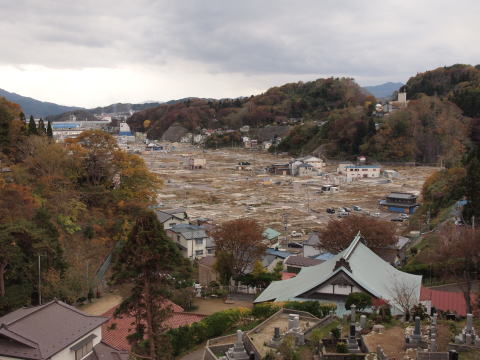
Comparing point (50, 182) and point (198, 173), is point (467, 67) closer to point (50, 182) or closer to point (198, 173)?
point (198, 173)

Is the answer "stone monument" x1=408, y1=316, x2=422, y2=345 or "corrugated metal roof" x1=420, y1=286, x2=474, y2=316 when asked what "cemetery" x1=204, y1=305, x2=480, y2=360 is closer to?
"stone monument" x1=408, y1=316, x2=422, y2=345

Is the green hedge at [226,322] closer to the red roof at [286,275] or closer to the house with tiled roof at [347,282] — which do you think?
the house with tiled roof at [347,282]

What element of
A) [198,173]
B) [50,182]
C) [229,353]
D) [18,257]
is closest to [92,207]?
[50,182]

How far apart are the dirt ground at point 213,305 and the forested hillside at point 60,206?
3.45m

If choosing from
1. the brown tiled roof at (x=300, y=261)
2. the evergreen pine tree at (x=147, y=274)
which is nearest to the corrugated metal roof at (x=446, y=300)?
the brown tiled roof at (x=300, y=261)

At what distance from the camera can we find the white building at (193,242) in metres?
20.0

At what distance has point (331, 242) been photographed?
1834 cm

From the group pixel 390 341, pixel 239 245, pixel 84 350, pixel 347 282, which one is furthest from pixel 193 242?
pixel 390 341

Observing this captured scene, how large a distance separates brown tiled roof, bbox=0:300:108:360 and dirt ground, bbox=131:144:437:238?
19244 mm

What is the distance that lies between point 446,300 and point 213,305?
258 inches

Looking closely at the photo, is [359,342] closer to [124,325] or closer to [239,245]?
[124,325]

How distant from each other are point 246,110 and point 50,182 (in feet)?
300

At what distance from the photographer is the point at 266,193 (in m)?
40.3

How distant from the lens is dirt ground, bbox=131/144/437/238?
3105 cm
